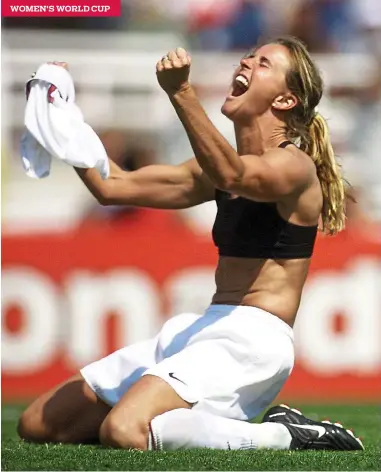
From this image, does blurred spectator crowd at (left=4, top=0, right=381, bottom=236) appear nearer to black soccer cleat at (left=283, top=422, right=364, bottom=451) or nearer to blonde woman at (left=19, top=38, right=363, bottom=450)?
blonde woman at (left=19, top=38, right=363, bottom=450)

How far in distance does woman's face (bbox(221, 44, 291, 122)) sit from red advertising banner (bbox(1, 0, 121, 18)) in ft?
1.81

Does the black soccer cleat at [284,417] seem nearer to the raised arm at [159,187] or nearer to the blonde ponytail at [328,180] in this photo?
the blonde ponytail at [328,180]

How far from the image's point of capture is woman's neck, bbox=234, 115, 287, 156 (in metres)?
4.38

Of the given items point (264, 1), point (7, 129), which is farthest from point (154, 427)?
point (264, 1)

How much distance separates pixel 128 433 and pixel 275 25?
223 inches

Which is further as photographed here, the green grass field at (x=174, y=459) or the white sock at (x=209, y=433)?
the white sock at (x=209, y=433)

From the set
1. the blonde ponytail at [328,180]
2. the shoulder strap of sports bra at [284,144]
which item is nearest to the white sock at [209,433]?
the blonde ponytail at [328,180]

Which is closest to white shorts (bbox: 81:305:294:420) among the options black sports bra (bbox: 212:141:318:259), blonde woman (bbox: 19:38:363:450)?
blonde woman (bbox: 19:38:363:450)

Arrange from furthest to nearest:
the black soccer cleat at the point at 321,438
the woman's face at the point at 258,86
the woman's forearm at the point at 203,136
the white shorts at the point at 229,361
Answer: the woman's face at the point at 258,86 → the black soccer cleat at the point at 321,438 → the white shorts at the point at 229,361 → the woman's forearm at the point at 203,136

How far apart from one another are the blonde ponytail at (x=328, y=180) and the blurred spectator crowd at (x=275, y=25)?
4.22 m

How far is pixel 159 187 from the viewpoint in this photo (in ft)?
15.8

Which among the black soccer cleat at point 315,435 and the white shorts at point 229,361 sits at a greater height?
the white shorts at point 229,361

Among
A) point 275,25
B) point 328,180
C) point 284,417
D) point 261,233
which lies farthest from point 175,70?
point 275,25

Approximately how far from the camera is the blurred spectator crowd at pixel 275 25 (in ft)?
28.9
